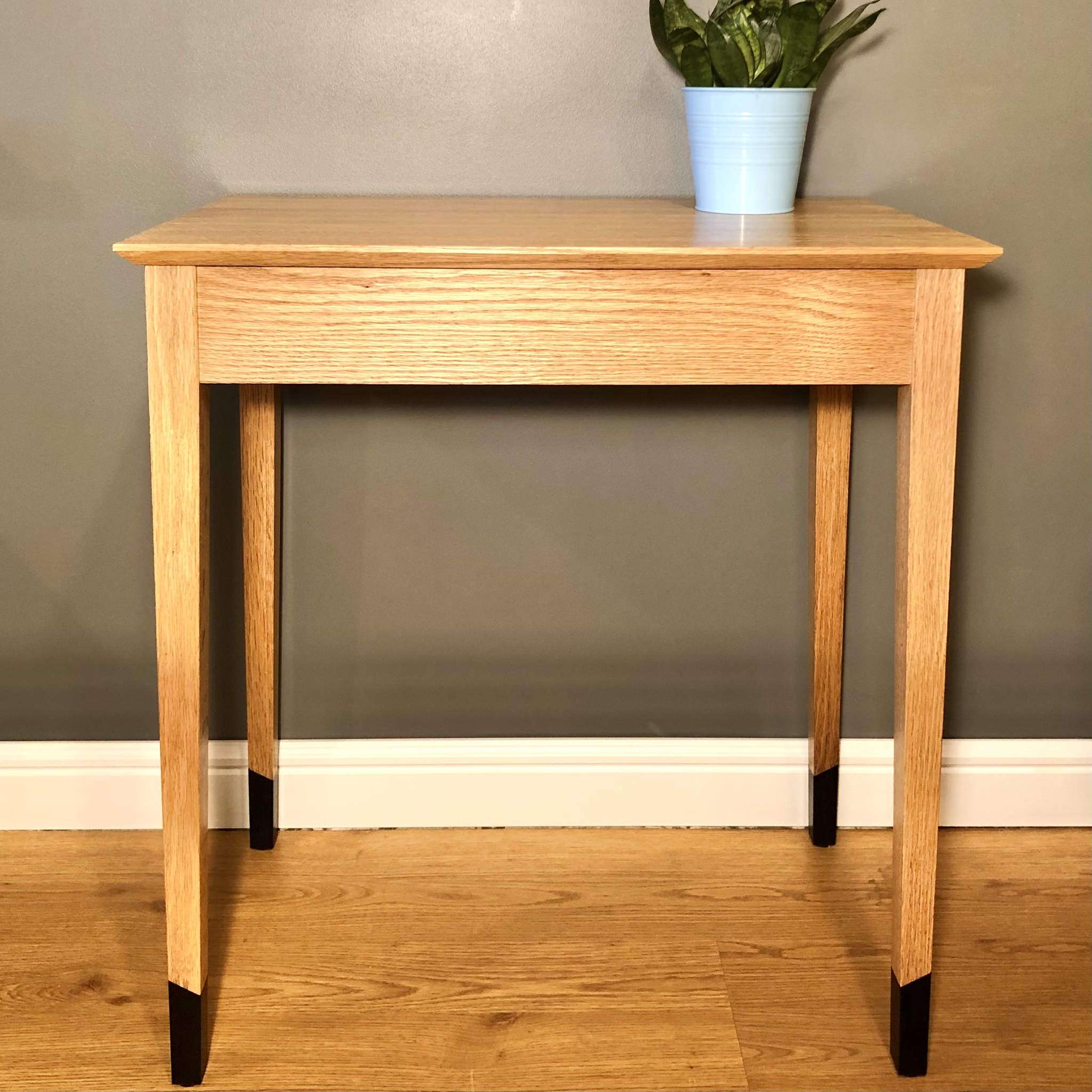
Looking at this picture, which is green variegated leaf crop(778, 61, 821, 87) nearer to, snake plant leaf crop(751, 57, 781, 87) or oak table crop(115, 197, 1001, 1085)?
snake plant leaf crop(751, 57, 781, 87)

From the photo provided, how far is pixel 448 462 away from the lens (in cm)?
150

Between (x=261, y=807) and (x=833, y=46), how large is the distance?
1.08 m

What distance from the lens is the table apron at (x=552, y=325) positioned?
101 cm

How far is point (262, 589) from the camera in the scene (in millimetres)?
1473

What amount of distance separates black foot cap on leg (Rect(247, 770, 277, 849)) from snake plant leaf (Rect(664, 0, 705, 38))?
98cm

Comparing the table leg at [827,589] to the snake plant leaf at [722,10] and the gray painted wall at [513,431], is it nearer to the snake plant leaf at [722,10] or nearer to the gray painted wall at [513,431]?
the gray painted wall at [513,431]

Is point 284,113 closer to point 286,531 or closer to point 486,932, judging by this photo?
point 286,531

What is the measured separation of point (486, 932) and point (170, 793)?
0.43 metres

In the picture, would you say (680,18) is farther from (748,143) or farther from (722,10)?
(748,143)

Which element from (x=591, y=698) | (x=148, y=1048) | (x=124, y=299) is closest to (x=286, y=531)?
(x=124, y=299)

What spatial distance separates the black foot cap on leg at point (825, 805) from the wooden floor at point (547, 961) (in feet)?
0.07

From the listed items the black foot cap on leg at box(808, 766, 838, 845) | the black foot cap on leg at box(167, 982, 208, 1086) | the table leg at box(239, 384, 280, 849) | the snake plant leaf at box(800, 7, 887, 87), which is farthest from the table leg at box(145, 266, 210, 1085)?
the black foot cap on leg at box(808, 766, 838, 845)

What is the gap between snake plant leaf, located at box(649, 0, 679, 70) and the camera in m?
1.21

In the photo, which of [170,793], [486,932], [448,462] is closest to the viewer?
[170,793]
